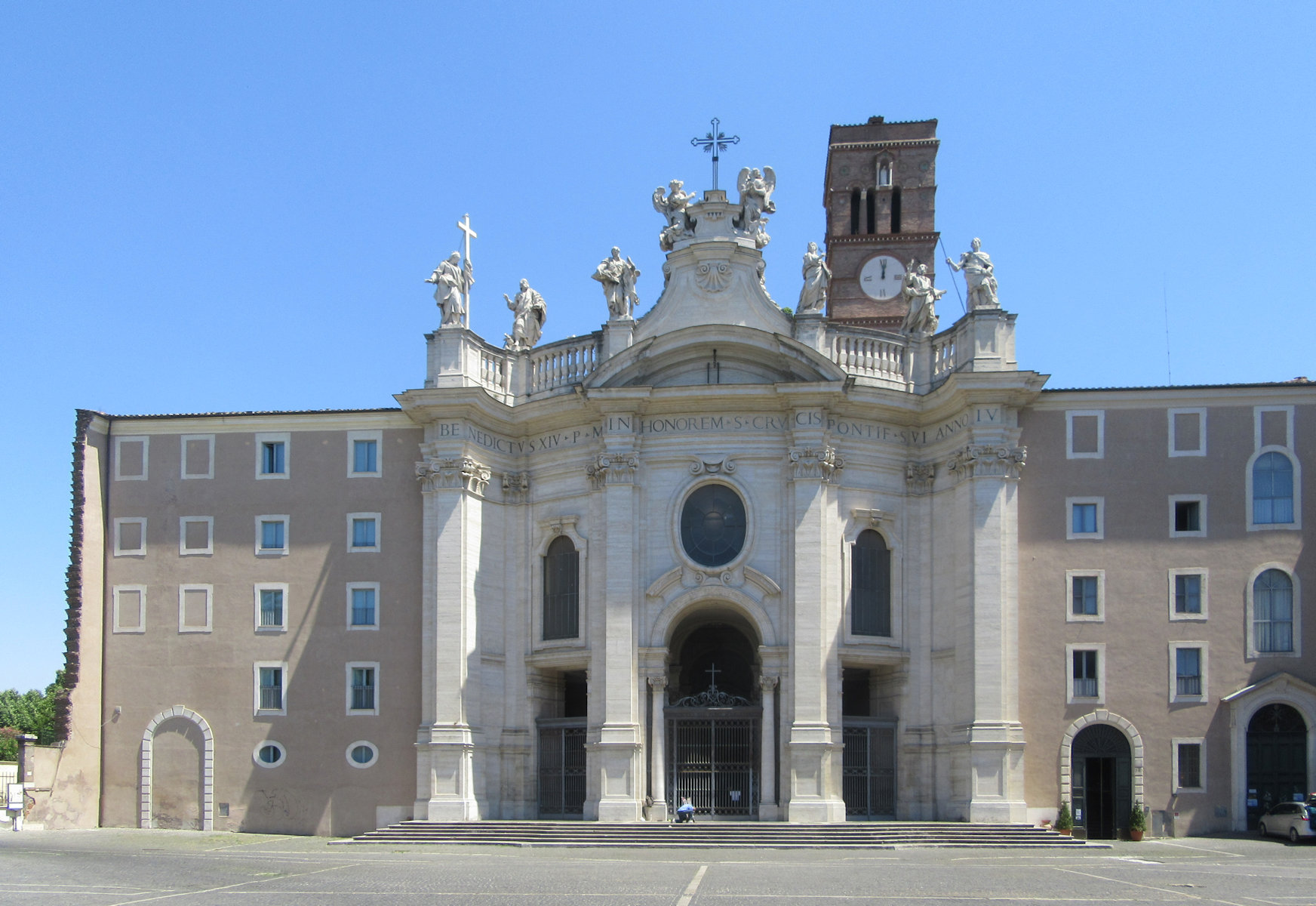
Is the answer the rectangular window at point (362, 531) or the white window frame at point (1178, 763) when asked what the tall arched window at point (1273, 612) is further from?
the rectangular window at point (362, 531)

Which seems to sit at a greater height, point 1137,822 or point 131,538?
point 131,538

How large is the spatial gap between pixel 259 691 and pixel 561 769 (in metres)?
9.47

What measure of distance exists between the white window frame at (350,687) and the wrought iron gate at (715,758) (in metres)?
8.76

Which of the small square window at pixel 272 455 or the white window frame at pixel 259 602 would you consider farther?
the small square window at pixel 272 455

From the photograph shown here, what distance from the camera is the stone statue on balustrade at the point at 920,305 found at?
144 feet

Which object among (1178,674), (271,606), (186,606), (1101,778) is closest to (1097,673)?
(1178,674)

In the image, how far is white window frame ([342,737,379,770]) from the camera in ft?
139

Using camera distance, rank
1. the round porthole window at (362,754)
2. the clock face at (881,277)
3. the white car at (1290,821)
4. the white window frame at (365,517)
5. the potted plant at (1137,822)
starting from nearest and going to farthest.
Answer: the white car at (1290,821)
the potted plant at (1137,822)
the round porthole window at (362,754)
the white window frame at (365,517)
the clock face at (881,277)

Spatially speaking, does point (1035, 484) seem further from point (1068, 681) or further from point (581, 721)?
point (581, 721)

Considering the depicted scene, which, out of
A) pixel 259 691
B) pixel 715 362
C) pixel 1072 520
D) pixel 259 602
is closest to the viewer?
pixel 1072 520

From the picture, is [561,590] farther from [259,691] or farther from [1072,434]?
[1072,434]

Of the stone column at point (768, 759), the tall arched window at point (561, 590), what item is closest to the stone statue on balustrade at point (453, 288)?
the tall arched window at point (561, 590)

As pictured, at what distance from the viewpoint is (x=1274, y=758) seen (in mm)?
39719

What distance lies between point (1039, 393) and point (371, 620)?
68.9 feet
